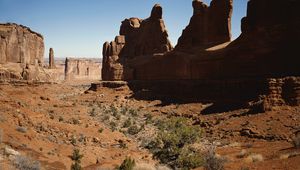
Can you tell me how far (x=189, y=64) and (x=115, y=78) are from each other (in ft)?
62.3

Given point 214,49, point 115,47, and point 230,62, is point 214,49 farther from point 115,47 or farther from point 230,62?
point 115,47

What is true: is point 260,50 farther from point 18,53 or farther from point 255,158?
point 18,53

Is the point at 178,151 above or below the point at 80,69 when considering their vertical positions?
below

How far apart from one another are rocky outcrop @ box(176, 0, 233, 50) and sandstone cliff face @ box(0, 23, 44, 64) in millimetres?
25371

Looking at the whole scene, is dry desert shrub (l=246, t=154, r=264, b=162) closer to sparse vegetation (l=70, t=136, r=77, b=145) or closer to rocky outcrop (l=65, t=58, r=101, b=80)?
sparse vegetation (l=70, t=136, r=77, b=145)

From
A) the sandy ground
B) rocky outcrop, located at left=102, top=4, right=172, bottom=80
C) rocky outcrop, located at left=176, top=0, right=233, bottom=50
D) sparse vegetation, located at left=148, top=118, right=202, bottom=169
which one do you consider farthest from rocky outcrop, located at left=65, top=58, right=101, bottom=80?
sparse vegetation, located at left=148, top=118, right=202, bottom=169

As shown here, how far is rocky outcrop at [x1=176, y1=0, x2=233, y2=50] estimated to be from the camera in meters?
39.9

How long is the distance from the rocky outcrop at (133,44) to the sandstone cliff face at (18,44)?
3214 cm

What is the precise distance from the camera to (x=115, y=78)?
182 ft

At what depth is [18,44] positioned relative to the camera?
1997 cm

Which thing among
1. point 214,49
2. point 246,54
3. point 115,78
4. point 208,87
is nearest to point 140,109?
point 208,87

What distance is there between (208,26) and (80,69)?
92.4 meters

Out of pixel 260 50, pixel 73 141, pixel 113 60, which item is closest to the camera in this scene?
pixel 73 141

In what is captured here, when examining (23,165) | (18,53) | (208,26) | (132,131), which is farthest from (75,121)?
(208,26)
